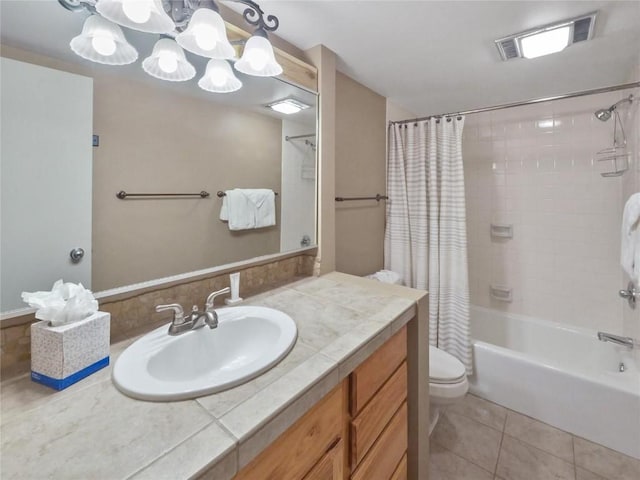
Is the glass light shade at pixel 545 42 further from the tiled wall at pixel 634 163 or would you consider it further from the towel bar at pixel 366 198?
the towel bar at pixel 366 198

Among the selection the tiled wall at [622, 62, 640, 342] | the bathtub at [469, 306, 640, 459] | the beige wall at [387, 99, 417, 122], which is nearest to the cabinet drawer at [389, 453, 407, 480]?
the bathtub at [469, 306, 640, 459]

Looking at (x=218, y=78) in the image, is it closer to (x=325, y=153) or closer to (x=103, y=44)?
(x=103, y=44)

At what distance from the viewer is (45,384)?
68 cm

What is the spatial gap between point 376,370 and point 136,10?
1.30m

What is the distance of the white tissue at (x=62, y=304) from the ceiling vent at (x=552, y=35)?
2.05 m

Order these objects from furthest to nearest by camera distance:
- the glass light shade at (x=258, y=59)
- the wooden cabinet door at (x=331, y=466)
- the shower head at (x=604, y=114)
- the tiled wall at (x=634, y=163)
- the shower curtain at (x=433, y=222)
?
the shower curtain at (x=433, y=222), the shower head at (x=604, y=114), the tiled wall at (x=634, y=163), the glass light shade at (x=258, y=59), the wooden cabinet door at (x=331, y=466)

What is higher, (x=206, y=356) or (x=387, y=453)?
(x=206, y=356)

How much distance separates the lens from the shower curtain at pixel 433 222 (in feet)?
6.70

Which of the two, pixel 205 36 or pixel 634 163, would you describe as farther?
pixel 634 163

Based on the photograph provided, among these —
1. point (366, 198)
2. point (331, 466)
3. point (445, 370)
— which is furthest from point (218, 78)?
point (445, 370)

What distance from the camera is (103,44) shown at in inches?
34.6

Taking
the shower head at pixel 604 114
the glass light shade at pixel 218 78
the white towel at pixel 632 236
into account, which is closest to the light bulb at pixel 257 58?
the glass light shade at pixel 218 78

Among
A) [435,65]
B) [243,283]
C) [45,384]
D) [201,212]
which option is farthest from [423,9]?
[45,384]

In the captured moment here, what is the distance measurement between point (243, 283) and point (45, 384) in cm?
73
